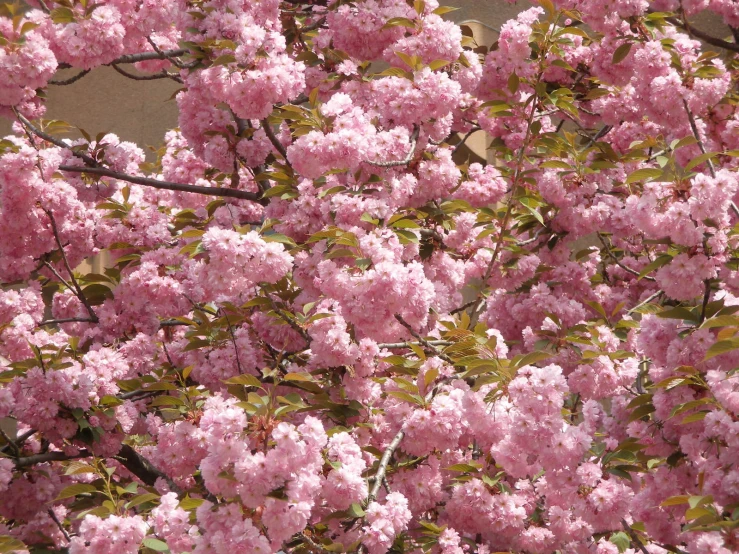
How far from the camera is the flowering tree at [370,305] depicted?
262cm

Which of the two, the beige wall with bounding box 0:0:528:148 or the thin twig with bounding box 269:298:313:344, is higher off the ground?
the thin twig with bounding box 269:298:313:344

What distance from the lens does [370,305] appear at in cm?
272

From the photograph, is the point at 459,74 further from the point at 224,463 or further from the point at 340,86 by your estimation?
the point at 224,463

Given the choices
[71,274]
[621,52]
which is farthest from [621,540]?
[71,274]

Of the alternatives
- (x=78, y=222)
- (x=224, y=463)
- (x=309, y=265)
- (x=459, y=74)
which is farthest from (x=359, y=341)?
(x=78, y=222)

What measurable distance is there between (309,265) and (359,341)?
319mm

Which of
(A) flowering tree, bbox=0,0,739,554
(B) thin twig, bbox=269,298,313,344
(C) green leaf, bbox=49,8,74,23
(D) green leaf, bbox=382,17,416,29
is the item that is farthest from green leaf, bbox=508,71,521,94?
(C) green leaf, bbox=49,8,74,23

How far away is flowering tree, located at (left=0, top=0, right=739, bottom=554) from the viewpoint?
8.61ft

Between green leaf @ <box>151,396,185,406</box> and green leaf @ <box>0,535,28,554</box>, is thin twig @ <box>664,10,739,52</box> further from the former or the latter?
green leaf @ <box>0,535,28,554</box>

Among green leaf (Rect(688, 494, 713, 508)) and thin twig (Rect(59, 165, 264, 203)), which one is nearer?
green leaf (Rect(688, 494, 713, 508))

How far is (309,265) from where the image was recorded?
10.2ft

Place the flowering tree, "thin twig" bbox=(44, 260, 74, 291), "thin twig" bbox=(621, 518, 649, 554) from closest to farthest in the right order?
the flowering tree → "thin twig" bbox=(621, 518, 649, 554) → "thin twig" bbox=(44, 260, 74, 291)

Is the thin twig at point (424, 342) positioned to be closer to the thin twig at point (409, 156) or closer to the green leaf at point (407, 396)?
the green leaf at point (407, 396)

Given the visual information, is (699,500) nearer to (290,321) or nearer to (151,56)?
(290,321)
